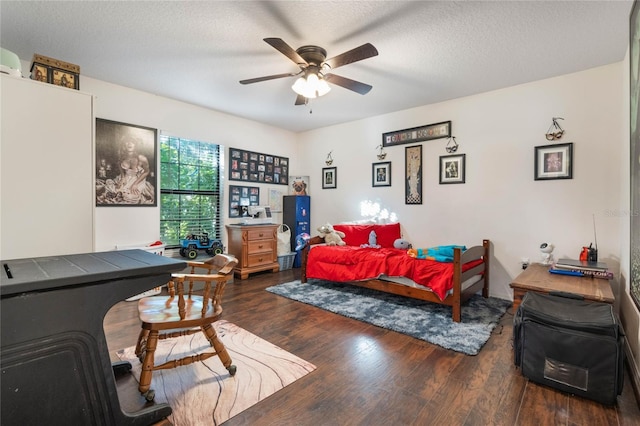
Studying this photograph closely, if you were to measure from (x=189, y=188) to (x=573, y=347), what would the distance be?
15.0ft

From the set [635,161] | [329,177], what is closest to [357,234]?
[329,177]

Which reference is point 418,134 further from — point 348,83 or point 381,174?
point 348,83

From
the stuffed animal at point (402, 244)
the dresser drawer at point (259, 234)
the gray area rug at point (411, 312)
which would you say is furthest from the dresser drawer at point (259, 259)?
the stuffed animal at point (402, 244)

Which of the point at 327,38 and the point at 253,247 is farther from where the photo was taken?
the point at 253,247

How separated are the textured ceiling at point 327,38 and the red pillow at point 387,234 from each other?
6.17 feet

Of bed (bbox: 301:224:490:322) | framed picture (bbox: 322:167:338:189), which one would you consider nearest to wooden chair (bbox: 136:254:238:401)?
bed (bbox: 301:224:490:322)

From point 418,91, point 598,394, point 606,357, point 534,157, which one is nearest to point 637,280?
point 606,357

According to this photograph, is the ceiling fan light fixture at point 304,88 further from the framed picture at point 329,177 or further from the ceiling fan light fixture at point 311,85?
the framed picture at point 329,177

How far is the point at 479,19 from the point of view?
2262 mm

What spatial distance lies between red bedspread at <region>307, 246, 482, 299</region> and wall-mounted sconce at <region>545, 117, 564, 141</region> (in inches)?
62.0

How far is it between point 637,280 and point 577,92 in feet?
7.31

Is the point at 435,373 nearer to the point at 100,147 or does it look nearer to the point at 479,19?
the point at 479,19

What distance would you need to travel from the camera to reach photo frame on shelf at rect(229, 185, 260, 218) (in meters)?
4.82

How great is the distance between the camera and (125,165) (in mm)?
3684
